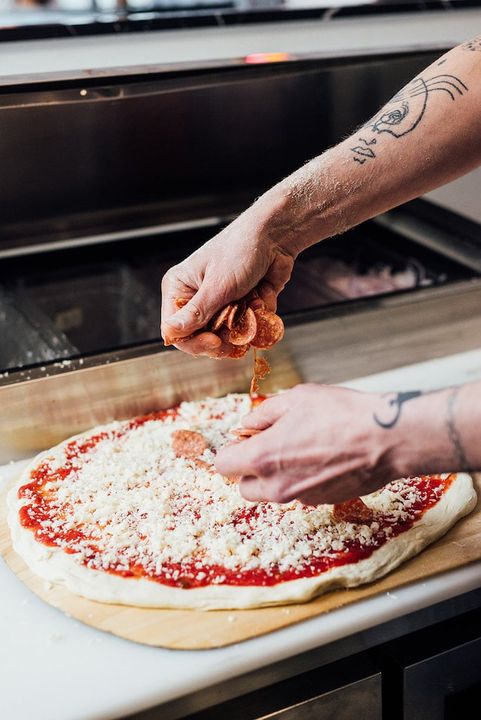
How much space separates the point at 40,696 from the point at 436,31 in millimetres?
1644

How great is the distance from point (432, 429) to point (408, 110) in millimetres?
625

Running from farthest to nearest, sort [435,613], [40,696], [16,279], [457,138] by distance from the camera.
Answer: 1. [16,279]
2. [457,138]
3. [435,613]
4. [40,696]

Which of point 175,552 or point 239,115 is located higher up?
point 239,115

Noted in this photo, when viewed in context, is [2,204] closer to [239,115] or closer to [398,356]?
[239,115]

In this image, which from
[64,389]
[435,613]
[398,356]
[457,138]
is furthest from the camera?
[398,356]

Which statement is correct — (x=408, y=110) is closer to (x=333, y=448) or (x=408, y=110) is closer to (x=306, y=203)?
(x=306, y=203)

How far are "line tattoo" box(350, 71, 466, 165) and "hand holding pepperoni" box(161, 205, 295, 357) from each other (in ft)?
0.71

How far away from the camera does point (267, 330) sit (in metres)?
1.35

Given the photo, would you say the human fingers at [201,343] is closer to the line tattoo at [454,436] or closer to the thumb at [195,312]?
→ the thumb at [195,312]

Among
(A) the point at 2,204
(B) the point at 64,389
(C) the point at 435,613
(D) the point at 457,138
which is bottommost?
(C) the point at 435,613

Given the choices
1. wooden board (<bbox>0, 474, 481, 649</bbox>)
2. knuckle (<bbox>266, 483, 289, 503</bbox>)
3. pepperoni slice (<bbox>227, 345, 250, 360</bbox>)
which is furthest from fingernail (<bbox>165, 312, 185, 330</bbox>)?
wooden board (<bbox>0, 474, 481, 649</bbox>)

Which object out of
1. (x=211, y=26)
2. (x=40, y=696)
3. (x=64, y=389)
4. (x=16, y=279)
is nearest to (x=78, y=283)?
(x=16, y=279)

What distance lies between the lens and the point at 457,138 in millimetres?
1353

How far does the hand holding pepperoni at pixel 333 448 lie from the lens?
1.03 m
